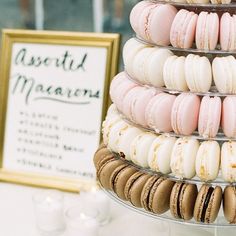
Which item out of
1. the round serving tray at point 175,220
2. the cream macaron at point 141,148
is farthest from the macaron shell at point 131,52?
the round serving tray at point 175,220

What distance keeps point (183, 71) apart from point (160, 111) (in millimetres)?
68

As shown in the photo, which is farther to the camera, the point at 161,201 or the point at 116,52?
the point at 116,52

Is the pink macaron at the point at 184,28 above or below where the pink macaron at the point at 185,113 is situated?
above

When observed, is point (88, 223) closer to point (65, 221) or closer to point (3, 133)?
point (65, 221)

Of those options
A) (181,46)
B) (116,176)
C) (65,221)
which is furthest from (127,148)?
(65,221)

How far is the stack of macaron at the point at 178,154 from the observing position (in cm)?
75

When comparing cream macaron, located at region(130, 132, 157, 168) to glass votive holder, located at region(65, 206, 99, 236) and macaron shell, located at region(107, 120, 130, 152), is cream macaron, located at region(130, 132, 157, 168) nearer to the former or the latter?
macaron shell, located at region(107, 120, 130, 152)

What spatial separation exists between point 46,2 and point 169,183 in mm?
651

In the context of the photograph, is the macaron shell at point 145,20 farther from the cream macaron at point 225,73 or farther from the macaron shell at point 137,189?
the macaron shell at point 137,189

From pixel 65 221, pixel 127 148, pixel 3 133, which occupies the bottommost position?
pixel 65 221

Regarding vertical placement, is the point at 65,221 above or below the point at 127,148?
below

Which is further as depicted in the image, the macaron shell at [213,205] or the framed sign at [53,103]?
the framed sign at [53,103]

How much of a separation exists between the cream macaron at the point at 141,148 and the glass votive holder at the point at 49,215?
291 mm

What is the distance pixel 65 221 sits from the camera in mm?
1067
